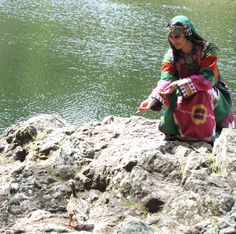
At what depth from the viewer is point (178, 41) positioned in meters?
4.09

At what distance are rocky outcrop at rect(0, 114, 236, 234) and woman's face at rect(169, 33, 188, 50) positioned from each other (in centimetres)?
77

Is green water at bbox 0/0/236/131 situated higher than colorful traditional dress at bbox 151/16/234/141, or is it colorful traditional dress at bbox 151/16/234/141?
colorful traditional dress at bbox 151/16/234/141

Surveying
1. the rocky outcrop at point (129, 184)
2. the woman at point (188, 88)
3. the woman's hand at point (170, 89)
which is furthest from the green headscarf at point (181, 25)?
the rocky outcrop at point (129, 184)

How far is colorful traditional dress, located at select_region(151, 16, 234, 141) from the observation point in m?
4.07

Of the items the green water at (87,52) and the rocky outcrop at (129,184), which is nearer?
the rocky outcrop at (129,184)

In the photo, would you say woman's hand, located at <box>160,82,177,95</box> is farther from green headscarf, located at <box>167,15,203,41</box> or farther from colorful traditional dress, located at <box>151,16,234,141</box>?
green headscarf, located at <box>167,15,203,41</box>

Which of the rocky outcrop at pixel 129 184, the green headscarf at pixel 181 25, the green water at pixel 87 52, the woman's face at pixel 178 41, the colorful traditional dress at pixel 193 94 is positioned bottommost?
the green water at pixel 87 52

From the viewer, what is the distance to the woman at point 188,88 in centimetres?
405

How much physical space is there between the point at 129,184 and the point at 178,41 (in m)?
1.24

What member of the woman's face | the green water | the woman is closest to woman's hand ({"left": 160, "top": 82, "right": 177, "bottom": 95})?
the woman

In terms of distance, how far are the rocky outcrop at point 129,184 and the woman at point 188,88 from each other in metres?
0.14

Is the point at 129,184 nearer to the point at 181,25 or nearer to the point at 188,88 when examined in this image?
the point at 188,88

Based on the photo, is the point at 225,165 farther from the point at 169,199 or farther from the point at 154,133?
the point at 154,133

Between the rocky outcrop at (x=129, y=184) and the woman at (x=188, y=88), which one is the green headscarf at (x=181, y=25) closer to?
the woman at (x=188, y=88)
